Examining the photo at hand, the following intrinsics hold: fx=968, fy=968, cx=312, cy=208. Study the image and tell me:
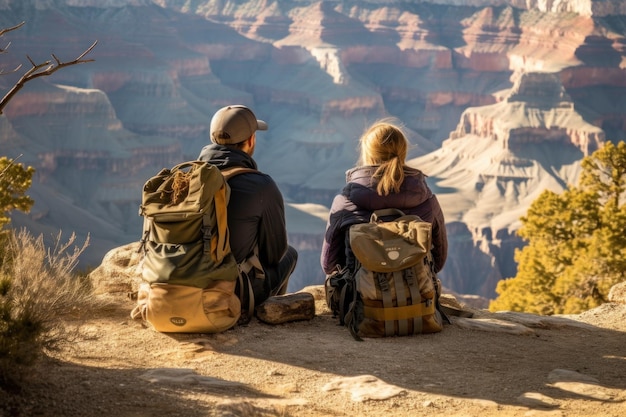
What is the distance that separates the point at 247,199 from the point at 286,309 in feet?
3.11

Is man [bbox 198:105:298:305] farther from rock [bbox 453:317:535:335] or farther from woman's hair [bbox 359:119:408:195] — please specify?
rock [bbox 453:317:535:335]

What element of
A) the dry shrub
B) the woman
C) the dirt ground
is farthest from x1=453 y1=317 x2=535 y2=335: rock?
the dry shrub

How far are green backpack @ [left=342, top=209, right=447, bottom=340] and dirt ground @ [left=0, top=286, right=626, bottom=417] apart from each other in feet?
0.40

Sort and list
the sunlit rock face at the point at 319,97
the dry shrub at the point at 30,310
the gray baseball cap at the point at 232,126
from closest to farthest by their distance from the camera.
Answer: the dry shrub at the point at 30,310 < the gray baseball cap at the point at 232,126 < the sunlit rock face at the point at 319,97

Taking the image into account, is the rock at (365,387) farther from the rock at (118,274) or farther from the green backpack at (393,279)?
the rock at (118,274)

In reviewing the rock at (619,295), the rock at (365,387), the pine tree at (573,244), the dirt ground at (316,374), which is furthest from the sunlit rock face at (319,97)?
the rock at (365,387)

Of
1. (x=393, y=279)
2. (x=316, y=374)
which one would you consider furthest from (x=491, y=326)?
(x=316, y=374)

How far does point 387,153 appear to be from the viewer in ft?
23.8

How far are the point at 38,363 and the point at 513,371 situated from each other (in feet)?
9.86

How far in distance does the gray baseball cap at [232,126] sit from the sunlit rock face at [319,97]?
39.4 m

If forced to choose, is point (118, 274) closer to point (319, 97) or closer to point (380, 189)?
point (380, 189)

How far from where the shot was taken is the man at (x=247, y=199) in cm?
693

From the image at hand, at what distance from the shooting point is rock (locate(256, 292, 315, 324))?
7242mm

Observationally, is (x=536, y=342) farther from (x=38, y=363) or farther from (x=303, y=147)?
(x=303, y=147)
